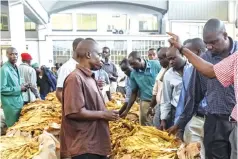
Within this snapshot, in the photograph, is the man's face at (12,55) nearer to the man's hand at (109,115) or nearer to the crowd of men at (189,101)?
the crowd of men at (189,101)

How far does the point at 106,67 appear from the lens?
721cm

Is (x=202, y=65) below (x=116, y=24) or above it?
below

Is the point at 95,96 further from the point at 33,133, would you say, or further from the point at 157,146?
the point at 33,133

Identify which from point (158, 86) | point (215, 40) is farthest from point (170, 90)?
point (215, 40)

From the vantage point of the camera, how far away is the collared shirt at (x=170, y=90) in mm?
3082

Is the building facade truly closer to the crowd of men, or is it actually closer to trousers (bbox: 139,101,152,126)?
trousers (bbox: 139,101,152,126)

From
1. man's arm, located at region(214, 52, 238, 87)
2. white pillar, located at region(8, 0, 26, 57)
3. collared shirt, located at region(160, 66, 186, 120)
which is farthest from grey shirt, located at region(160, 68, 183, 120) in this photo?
white pillar, located at region(8, 0, 26, 57)

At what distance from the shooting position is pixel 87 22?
17250mm

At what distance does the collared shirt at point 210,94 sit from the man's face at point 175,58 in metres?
0.39

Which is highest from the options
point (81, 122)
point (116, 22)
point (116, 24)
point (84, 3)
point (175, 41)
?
point (84, 3)

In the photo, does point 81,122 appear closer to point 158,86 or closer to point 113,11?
point 158,86

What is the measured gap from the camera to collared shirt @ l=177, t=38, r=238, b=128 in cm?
227

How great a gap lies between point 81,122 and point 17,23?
797 centimetres

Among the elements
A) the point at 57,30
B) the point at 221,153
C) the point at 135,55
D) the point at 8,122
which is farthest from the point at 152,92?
the point at 57,30
